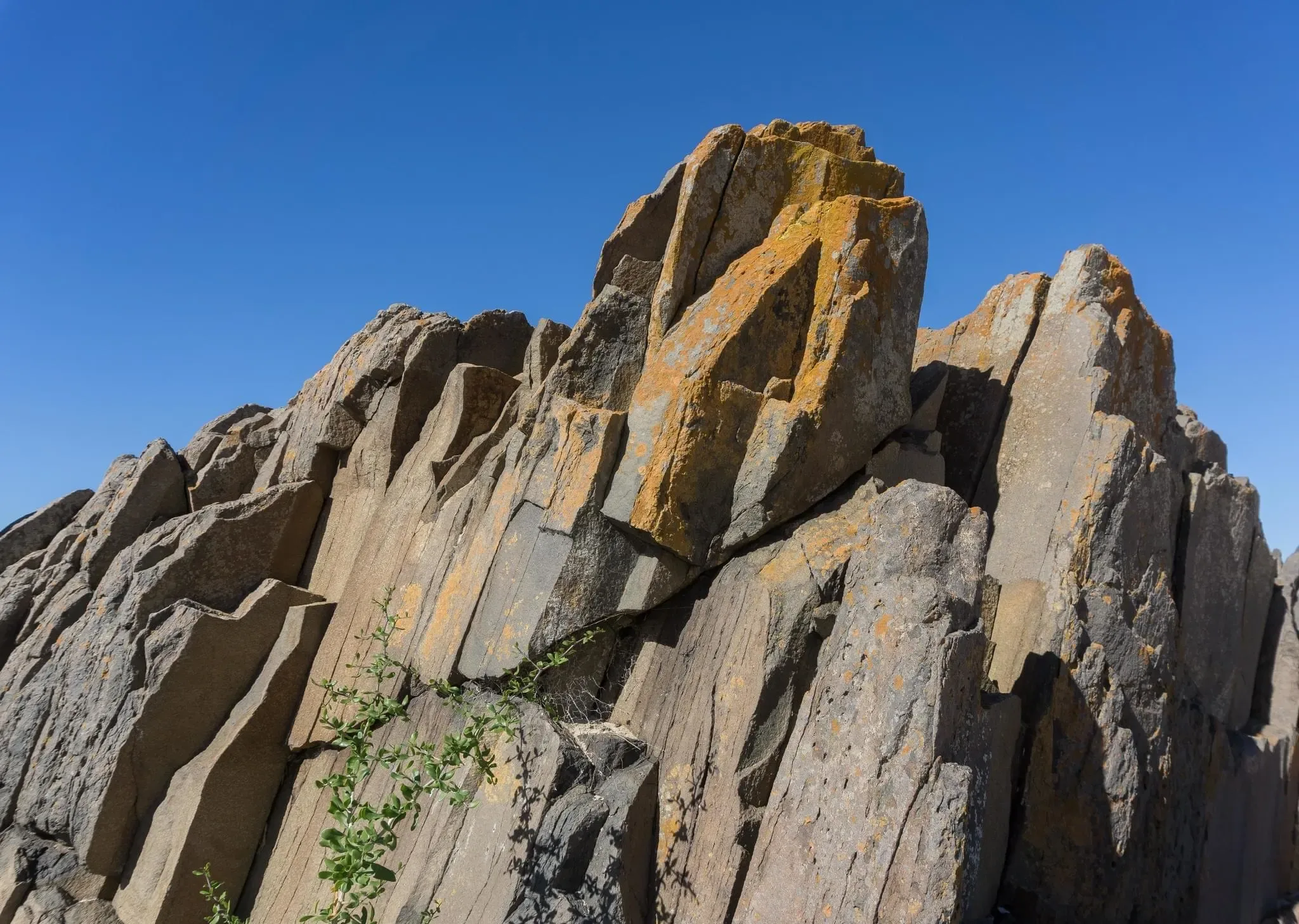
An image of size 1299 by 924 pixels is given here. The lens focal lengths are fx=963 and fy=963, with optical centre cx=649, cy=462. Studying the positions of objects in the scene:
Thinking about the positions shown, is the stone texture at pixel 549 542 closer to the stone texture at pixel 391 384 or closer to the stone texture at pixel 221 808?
the stone texture at pixel 221 808

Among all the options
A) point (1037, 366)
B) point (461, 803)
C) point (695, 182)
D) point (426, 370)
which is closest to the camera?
point (461, 803)

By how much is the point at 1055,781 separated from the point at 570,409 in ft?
18.8

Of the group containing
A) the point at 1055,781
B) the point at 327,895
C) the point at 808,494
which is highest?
the point at 808,494

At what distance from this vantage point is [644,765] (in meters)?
7.86

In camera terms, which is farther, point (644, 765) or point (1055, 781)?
point (1055, 781)

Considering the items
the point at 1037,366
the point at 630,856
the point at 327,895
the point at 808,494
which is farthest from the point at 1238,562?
the point at 327,895

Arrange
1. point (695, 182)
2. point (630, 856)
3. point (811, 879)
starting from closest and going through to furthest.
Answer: point (811, 879) → point (630, 856) → point (695, 182)

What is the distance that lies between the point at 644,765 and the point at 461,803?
1.60 m

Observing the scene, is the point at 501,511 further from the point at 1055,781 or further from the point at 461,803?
the point at 1055,781

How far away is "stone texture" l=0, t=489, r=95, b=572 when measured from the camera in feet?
55.3

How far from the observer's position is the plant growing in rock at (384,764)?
24.3 ft

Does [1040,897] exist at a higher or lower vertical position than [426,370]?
lower

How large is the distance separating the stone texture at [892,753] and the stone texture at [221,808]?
18.2 ft

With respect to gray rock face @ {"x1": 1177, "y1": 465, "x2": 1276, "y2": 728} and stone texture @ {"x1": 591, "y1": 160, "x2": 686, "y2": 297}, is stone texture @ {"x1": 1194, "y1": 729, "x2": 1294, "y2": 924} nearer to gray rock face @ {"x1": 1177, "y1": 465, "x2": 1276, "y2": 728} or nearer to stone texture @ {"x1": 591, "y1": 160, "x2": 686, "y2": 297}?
gray rock face @ {"x1": 1177, "y1": 465, "x2": 1276, "y2": 728}
